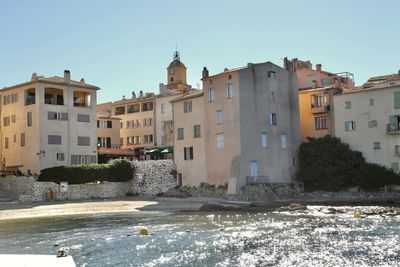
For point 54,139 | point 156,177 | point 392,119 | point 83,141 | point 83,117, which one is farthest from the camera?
point 83,117

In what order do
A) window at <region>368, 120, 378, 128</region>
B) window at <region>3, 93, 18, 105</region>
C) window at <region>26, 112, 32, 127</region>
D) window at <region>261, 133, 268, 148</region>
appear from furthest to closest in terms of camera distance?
window at <region>3, 93, 18, 105</region> < window at <region>26, 112, 32, 127</region> < window at <region>368, 120, 378, 128</region> < window at <region>261, 133, 268, 148</region>

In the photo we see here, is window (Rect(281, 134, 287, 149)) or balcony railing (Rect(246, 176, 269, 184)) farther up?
window (Rect(281, 134, 287, 149))

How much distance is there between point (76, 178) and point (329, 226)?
110ft

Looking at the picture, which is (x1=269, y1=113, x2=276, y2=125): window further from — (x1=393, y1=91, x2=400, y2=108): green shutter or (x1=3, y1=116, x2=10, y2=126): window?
(x1=3, y1=116, x2=10, y2=126): window

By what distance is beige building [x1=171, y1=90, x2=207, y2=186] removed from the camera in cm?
6066

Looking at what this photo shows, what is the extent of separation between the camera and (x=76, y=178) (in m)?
58.1

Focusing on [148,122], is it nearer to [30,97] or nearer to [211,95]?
[30,97]

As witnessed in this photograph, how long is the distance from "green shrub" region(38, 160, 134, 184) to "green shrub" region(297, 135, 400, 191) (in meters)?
21.4

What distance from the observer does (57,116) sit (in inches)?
2554

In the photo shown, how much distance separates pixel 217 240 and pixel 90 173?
1343 inches

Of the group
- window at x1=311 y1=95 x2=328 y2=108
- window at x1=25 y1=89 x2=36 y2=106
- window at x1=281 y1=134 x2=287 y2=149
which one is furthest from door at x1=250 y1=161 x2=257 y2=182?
window at x1=25 y1=89 x2=36 y2=106

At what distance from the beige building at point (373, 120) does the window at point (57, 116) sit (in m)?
34.3

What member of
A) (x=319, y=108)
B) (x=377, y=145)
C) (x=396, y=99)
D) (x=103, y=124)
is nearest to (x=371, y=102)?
(x=396, y=99)

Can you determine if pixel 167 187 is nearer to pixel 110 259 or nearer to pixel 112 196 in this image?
pixel 112 196
